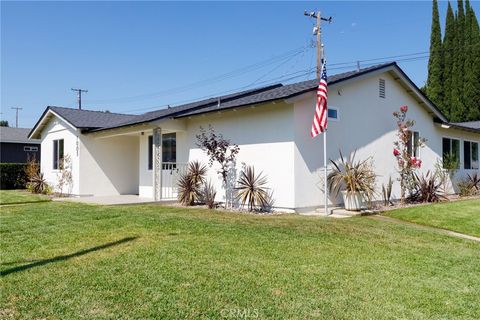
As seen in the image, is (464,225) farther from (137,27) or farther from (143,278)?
(137,27)

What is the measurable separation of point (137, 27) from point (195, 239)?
1373cm

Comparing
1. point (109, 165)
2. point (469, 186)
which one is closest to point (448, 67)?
point (469, 186)

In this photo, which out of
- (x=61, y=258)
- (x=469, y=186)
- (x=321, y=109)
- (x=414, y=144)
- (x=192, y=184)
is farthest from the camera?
(x=469, y=186)

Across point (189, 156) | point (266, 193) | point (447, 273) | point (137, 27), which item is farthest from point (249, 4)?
point (447, 273)

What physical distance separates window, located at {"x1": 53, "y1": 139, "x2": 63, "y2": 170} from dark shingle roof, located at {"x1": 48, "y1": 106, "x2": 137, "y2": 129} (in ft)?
4.80

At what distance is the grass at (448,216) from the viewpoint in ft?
29.8

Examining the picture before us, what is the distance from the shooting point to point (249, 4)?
55.3ft

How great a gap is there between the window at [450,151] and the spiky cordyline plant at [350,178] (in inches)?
A: 260

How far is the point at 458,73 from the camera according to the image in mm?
32406

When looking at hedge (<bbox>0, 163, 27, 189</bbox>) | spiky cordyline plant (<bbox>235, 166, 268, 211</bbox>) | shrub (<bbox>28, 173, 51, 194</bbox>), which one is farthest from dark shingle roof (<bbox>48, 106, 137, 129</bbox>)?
spiky cordyline plant (<bbox>235, 166, 268, 211</bbox>)

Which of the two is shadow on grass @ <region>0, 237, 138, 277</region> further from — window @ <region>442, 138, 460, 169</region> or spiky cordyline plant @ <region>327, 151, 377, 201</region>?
window @ <region>442, 138, 460, 169</region>

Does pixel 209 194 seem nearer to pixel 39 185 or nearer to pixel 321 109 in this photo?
pixel 321 109

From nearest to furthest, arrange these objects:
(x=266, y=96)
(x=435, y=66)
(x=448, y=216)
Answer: (x=448, y=216) → (x=266, y=96) → (x=435, y=66)

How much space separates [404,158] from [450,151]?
5507 mm
